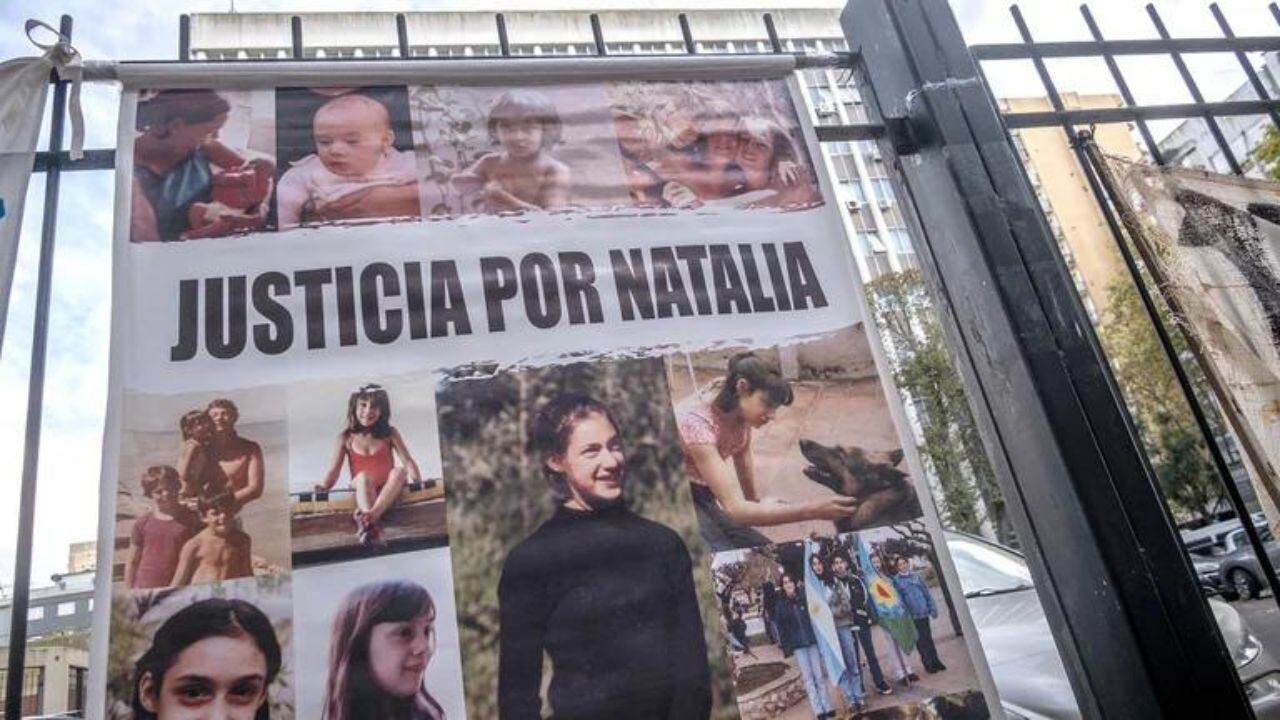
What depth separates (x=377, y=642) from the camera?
4.51 feet

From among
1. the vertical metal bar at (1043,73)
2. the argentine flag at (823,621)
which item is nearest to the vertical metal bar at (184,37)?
the argentine flag at (823,621)

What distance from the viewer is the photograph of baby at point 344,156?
1.67 meters

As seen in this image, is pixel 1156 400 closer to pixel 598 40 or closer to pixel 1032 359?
pixel 1032 359

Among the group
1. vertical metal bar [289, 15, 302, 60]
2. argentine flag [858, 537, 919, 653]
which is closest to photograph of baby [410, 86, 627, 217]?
vertical metal bar [289, 15, 302, 60]

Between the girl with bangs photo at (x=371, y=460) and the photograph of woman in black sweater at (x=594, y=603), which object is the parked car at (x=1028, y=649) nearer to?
the photograph of woman in black sweater at (x=594, y=603)

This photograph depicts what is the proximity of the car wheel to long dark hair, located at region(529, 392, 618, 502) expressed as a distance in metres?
13.8

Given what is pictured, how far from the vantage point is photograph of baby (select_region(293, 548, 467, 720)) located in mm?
1343

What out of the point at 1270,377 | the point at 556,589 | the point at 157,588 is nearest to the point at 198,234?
the point at 157,588

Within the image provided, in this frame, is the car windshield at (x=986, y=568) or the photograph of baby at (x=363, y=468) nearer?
the photograph of baby at (x=363, y=468)

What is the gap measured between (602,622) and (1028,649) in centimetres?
206

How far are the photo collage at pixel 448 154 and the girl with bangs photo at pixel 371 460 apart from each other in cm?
40

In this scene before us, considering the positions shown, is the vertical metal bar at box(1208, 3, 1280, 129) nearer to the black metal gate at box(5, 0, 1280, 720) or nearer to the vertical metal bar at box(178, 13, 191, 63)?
the black metal gate at box(5, 0, 1280, 720)

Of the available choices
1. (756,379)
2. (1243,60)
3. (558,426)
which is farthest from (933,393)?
(558,426)

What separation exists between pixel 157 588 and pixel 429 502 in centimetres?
44
